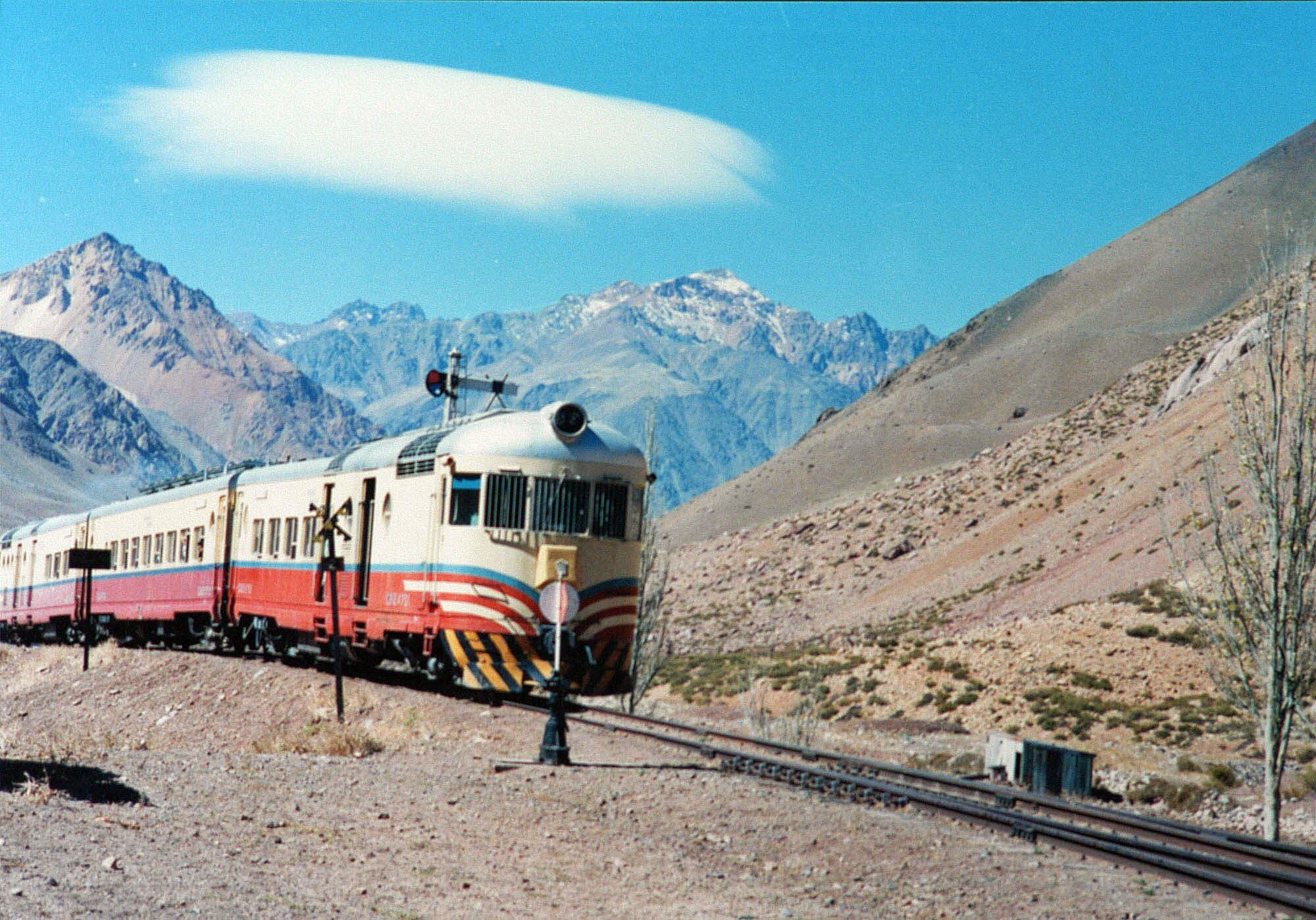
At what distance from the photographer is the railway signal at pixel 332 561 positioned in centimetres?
2102

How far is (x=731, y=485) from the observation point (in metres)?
147

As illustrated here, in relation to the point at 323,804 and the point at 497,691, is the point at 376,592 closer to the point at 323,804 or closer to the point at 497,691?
the point at 497,691

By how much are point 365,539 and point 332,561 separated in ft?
4.64

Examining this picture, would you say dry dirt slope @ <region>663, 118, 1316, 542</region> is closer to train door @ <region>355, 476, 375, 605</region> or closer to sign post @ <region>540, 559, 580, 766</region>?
train door @ <region>355, 476, 375, 605</region>

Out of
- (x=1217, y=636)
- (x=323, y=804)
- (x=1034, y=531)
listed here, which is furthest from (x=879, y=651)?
(x=323, y=804)

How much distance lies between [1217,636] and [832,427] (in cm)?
12890

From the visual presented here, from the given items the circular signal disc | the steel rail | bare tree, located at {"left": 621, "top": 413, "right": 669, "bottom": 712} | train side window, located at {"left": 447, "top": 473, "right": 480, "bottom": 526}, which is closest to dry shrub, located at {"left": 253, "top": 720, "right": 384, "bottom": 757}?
the circular signal disc

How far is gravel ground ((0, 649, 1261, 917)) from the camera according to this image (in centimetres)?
983

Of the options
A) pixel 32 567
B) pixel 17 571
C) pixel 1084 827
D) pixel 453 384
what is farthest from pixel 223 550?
pixel 17 571

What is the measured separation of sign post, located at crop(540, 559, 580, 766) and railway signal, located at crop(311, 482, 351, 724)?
4.23 meters

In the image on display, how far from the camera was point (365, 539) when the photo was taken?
22.9 meters

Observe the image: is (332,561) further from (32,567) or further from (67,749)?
(32,567)

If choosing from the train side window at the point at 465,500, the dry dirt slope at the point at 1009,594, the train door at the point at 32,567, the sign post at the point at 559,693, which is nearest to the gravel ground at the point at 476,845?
the sign post at the point at 559,693

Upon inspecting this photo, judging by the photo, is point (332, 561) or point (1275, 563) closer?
point (1275, 563)
